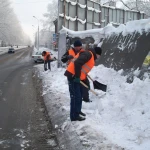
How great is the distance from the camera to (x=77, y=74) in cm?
555

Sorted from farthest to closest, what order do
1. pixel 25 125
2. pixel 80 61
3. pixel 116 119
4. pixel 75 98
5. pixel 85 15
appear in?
pixel 85 15 → pixel 25 125 → pixel 75 98 → pixel 116 119 → pixel 80 61

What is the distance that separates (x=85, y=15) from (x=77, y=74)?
14513mm

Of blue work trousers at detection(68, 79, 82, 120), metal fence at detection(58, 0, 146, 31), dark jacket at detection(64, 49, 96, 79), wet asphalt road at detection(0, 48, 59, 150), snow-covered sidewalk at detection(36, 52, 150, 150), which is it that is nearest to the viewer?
snow-covered sidewalk at detection(36, 52, 150, 150)

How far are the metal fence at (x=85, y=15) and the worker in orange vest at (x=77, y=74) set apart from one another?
12.4 m

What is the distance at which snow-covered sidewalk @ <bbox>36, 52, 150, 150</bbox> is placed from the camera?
4496mm

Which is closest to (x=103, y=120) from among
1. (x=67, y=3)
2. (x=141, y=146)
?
(x=141, y=146)

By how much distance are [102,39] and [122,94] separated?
5600 mm

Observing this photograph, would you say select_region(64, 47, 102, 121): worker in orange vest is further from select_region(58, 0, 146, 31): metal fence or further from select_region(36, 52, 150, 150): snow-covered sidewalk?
select_region(58, 0, 146, 31): metal fence

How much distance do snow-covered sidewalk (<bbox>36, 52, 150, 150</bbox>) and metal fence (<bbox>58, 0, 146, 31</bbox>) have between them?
437 inches

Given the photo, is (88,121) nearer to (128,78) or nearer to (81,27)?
(128,78)

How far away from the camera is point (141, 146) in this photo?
4258mm

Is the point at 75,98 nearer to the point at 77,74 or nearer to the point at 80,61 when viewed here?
the point at 77,74

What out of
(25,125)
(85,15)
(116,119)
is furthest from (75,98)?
(85,15)

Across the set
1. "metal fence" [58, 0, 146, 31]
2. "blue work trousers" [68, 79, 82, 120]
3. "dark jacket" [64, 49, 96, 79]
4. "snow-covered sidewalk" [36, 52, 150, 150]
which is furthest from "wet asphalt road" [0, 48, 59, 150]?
"metal fence" [58, 0, 146, 31]
